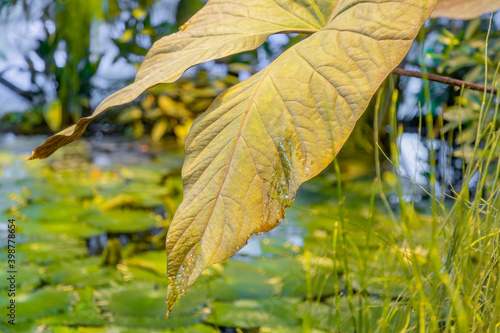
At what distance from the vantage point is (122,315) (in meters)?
0.79

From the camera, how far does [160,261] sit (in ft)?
3.47

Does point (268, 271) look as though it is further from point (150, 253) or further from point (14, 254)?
point (14, 254)

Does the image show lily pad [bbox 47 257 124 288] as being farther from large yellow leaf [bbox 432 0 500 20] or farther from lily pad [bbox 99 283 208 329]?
large yellow leaf [bbox 432 0 500 20]

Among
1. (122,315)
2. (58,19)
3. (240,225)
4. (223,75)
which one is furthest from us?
(223,75)

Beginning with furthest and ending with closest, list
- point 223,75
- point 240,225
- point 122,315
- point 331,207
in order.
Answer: point 223,75 → point 331,207 → point 122,315 → point 240,225

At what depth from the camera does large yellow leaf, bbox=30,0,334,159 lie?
17.3 inches

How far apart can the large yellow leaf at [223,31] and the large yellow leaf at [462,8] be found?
0.25 meters

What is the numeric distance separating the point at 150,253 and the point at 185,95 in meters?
1.87

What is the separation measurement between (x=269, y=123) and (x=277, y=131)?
12 mm

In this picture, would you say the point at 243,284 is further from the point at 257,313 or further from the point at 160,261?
the point at 160,261

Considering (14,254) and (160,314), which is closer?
(160,314)

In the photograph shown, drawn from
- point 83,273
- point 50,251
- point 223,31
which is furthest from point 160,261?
point 223,31

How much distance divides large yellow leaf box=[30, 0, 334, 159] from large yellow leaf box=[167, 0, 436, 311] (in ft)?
0.17

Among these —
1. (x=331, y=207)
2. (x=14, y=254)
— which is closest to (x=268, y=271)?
(x=331, y=207)
